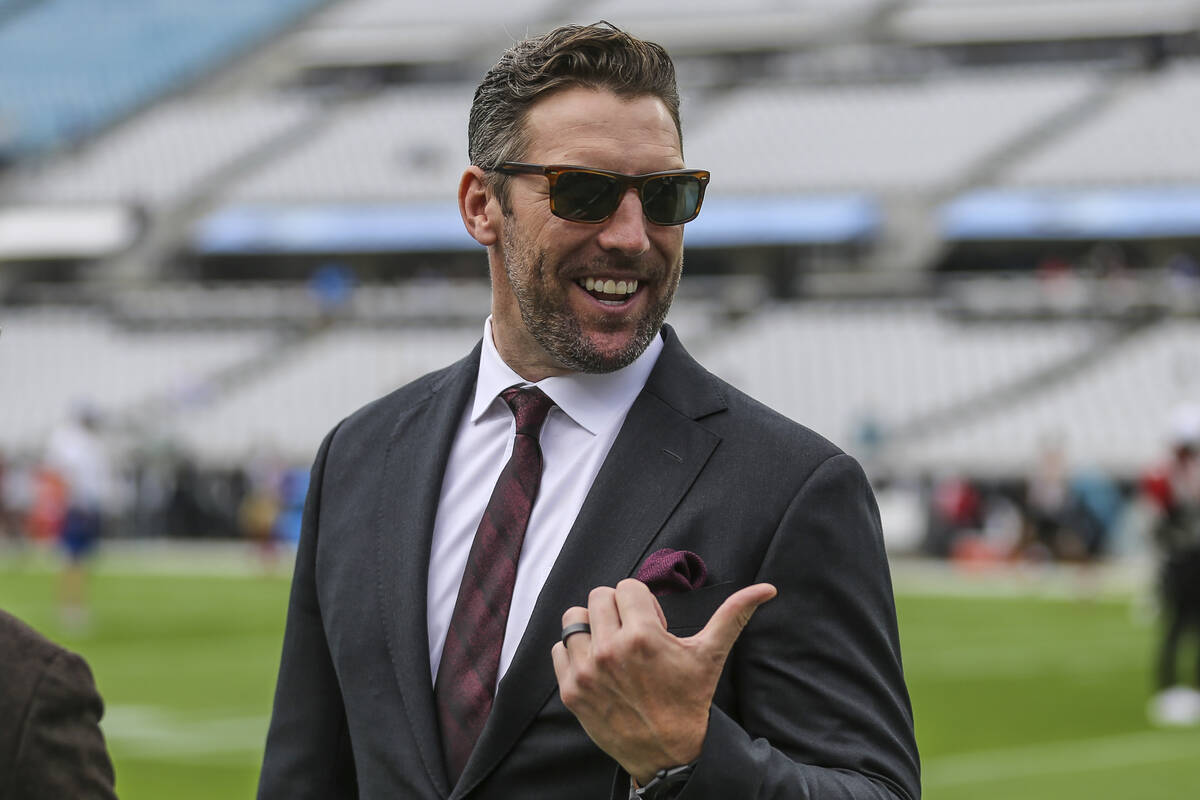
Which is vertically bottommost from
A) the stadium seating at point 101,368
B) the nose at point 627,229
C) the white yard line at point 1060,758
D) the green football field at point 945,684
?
the stadium seating at point 101,368

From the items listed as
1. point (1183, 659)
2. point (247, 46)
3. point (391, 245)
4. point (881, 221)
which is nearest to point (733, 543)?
point (1183, 659)

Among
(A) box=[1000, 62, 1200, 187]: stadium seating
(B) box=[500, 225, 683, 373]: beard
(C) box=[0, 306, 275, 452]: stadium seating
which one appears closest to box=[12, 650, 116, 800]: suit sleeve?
(B) box=[500, 225, 683, 373]: beard

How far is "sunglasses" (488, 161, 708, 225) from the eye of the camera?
2.42 m

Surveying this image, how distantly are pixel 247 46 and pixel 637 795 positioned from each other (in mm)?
45837

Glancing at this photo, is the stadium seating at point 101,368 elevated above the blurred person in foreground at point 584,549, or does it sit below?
below

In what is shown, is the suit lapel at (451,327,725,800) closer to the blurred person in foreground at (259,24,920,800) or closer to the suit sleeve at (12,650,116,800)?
the blurred person in foreground at (259,24,920,800)

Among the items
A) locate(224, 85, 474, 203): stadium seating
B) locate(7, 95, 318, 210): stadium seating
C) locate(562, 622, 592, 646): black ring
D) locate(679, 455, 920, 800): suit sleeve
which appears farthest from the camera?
locate(7, 95, 318, 210): stadium seating

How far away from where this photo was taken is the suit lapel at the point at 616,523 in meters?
2.32

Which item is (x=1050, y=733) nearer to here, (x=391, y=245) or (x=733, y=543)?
(x=733, y=543)

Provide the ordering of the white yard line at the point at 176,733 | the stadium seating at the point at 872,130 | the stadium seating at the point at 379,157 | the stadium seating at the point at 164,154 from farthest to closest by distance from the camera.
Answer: the stadium seating at the point at 164,154, the stadium seating at the point at 379,157, the stadium seating at the point at 872,130, the white yard line at the point at 176,733

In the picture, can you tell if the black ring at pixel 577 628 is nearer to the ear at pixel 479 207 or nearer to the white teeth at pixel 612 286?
the white teeth at pixel 612 286

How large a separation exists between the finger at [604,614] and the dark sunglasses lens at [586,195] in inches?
24.4

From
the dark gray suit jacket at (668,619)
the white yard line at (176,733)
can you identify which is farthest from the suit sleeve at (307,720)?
the white yard line at (176,733)

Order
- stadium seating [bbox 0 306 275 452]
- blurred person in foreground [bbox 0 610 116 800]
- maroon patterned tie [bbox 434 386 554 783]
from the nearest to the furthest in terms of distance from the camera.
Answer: blurred person in foreground [bbox 0 610 116 800] < maroon patterned tie [bbox 434 386 554 783] < stadium seating [bbox 0 306 275 452]
